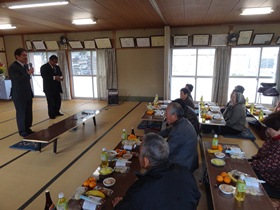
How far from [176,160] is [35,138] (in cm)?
235

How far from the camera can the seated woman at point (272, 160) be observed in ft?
6.02

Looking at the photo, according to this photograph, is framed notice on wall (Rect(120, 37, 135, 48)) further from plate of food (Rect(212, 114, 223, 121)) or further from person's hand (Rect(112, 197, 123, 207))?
person's hand (Rect(112, 197, 123, 207))

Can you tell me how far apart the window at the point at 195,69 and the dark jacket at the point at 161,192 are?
246 inches

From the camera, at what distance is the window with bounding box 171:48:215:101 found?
6.84m

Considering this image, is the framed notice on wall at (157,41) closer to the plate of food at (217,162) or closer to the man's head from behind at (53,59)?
the man's head from behind at (53,59)

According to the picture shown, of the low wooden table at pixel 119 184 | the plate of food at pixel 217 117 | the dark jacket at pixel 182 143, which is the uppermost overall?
the dark jacket at pixel 182 143

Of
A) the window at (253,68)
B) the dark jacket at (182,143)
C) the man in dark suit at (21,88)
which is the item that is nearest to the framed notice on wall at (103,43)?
the man in dark suit at (21,88)

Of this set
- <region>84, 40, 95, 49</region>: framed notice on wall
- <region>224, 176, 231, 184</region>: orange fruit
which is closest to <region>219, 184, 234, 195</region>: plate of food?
<region>224, 176, 231, 184</region>: orange fruit

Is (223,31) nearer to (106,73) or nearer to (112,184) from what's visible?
(106,73)

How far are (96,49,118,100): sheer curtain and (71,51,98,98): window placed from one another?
316mm

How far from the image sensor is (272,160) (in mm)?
1888

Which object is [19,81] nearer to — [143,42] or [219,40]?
[143,42]

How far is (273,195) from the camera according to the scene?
1822 mm

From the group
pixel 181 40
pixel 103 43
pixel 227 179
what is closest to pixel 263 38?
pixel 181 40
